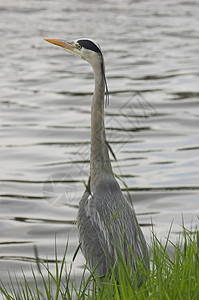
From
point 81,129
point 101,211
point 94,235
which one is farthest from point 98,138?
point 81,129

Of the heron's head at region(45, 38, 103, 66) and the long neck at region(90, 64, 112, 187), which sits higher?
the heron's head at region(45, 38, 103, 66)

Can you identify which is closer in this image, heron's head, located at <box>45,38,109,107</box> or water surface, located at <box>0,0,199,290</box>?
heron's head, located at <box>45,38,109,107</box>

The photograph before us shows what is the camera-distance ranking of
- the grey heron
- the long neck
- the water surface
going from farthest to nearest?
the water surface
the long neck
the grey heron

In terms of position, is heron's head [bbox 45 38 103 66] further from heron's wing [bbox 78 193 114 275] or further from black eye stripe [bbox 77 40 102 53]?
heron's wing [bbox 78 193 114 275]

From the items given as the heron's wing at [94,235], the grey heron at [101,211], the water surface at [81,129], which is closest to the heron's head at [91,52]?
the grey heron at [101,211]

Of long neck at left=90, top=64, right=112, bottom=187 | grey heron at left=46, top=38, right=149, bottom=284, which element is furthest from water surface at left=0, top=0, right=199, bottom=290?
long neck at left=90, top=64, right=112, bottom=187

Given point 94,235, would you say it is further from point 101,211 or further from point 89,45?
point 89,45

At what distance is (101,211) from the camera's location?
5.06 meters

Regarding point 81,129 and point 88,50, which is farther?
point 81,129

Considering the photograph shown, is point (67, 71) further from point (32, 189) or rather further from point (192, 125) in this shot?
A: point (32, 189)

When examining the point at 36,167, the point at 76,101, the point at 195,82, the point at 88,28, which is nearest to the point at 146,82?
the point at 195,82

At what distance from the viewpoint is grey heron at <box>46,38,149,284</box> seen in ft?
16.3

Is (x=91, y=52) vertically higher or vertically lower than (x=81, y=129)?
lower

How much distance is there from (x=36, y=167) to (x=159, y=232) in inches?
118
